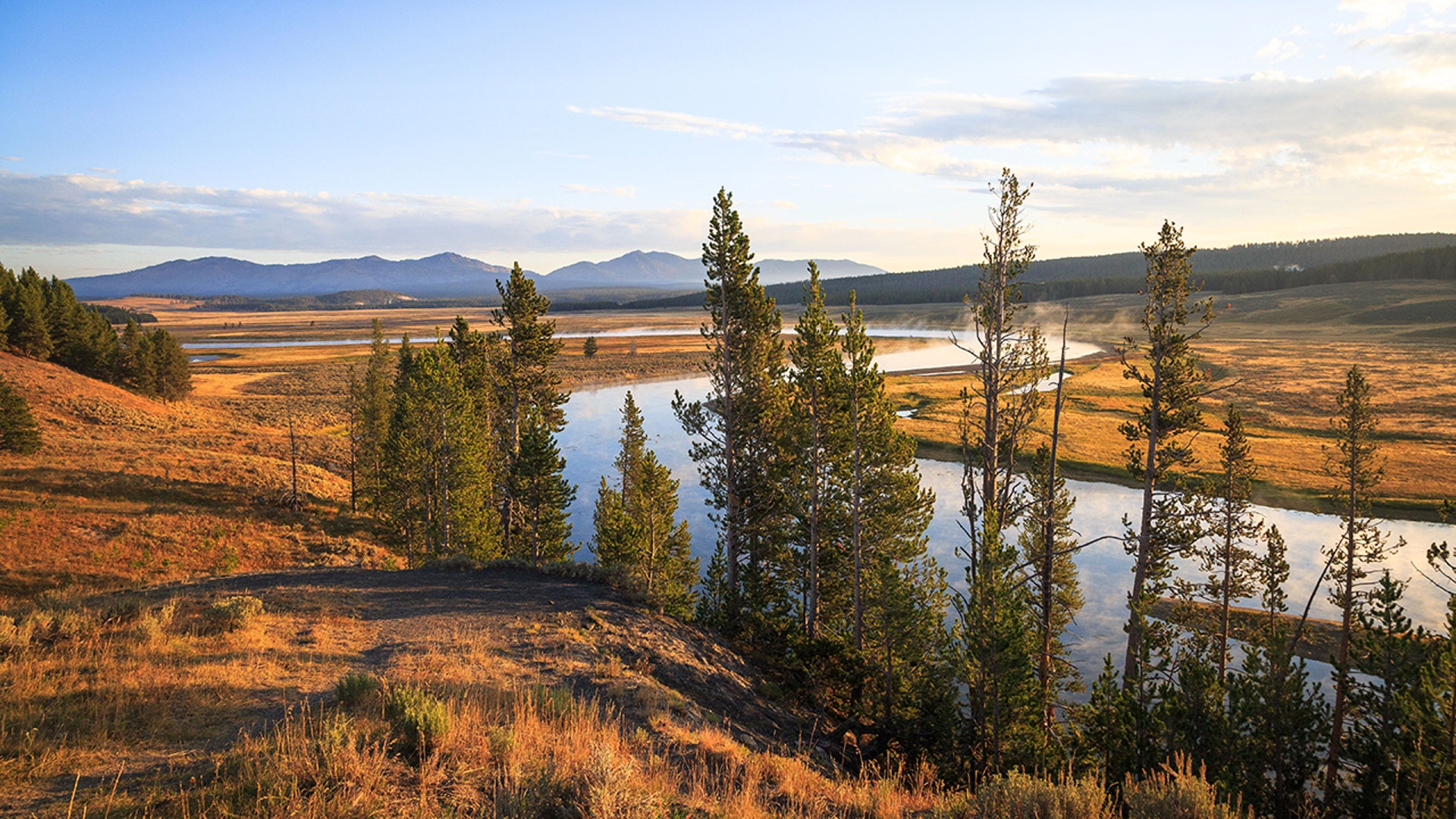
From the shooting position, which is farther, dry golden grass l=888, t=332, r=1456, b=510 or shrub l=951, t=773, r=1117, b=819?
dry golden grass l=888, t=332, r=1456, b=510

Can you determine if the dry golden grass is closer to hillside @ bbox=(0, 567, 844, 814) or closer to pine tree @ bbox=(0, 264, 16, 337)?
hillside @ bbox=(0, 567, 844, 814)

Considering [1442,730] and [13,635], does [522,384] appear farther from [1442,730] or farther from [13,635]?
[1442,730]

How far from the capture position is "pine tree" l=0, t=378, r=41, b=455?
38.2m

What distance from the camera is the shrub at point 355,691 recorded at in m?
9.16

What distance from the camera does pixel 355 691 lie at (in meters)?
9.26

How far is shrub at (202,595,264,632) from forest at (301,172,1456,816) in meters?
9.53

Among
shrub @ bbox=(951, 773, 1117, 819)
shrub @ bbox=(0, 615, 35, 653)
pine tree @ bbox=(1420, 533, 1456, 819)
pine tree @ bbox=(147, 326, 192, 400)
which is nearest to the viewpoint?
shrub @ bbox=(951, 773, 1117, 819)

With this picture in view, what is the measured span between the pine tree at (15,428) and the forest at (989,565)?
83.1 ft

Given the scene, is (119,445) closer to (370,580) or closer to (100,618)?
(370,580)

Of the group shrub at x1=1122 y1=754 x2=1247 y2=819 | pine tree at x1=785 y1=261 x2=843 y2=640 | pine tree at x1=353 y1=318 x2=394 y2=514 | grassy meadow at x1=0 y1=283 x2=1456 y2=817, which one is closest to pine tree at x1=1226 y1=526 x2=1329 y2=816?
grassy meadow at x1=0 y1=283 x2=1456 y2=817

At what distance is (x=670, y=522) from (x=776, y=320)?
34.1ft

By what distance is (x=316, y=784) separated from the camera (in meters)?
6.34

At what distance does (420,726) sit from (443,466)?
2630 cm

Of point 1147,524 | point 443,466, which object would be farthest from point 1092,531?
point 443,466
